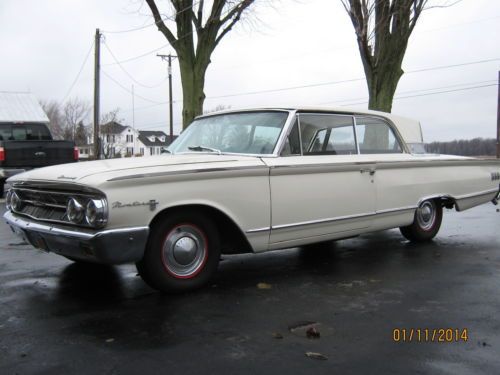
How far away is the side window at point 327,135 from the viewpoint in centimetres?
494

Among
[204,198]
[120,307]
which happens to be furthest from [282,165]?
[120,307]

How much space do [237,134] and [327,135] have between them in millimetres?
930

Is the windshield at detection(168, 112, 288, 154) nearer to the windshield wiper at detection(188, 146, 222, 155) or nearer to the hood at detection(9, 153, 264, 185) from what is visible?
the windshield wiper at detection(188, 146, 222, 155)

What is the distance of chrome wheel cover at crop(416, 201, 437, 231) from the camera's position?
20.5 feet

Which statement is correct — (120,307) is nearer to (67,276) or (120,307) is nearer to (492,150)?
(67,276)

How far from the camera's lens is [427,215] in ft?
21.1

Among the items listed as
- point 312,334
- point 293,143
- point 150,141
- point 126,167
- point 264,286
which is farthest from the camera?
point 150,141

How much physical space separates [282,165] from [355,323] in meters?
1.58

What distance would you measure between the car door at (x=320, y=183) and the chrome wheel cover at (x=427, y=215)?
1.25 m

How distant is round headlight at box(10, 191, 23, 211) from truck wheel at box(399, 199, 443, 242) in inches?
172

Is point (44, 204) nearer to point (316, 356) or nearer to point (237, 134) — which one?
point (237, 134)

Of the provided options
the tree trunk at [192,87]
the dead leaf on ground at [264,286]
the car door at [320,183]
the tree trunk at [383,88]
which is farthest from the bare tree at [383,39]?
the dead leaf on ground at [264,286]

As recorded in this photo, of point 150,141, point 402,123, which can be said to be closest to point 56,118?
point 150,141

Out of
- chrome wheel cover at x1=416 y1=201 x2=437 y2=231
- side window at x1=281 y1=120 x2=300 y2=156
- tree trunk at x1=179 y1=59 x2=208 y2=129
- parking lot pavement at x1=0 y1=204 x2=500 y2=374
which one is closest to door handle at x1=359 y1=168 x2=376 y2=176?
side window at x1=281 y1=120 x2=300 y2=156
